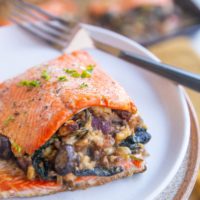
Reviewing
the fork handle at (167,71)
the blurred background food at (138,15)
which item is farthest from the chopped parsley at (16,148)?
the blurred background food at (138,15)

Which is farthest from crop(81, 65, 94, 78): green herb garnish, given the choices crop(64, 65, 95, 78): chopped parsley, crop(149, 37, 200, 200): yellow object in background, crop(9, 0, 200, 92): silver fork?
crop(149, 37, 200, 200): yellow object in background

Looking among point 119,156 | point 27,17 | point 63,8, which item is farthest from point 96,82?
point 63,8

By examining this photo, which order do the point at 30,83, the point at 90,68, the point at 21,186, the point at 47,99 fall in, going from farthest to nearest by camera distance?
the point at 90,68
the point at 30,83
the point at 47,99
the point at 21,186

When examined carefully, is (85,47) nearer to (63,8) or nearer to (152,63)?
(152,63)

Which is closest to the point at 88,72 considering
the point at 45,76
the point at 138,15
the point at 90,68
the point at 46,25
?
the point at 90,68

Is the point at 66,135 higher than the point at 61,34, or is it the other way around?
the point at 61,34

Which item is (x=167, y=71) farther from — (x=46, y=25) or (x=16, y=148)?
(x=16, y=148)

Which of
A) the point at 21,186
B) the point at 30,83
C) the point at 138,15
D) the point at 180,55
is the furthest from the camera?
the point at 138,15
